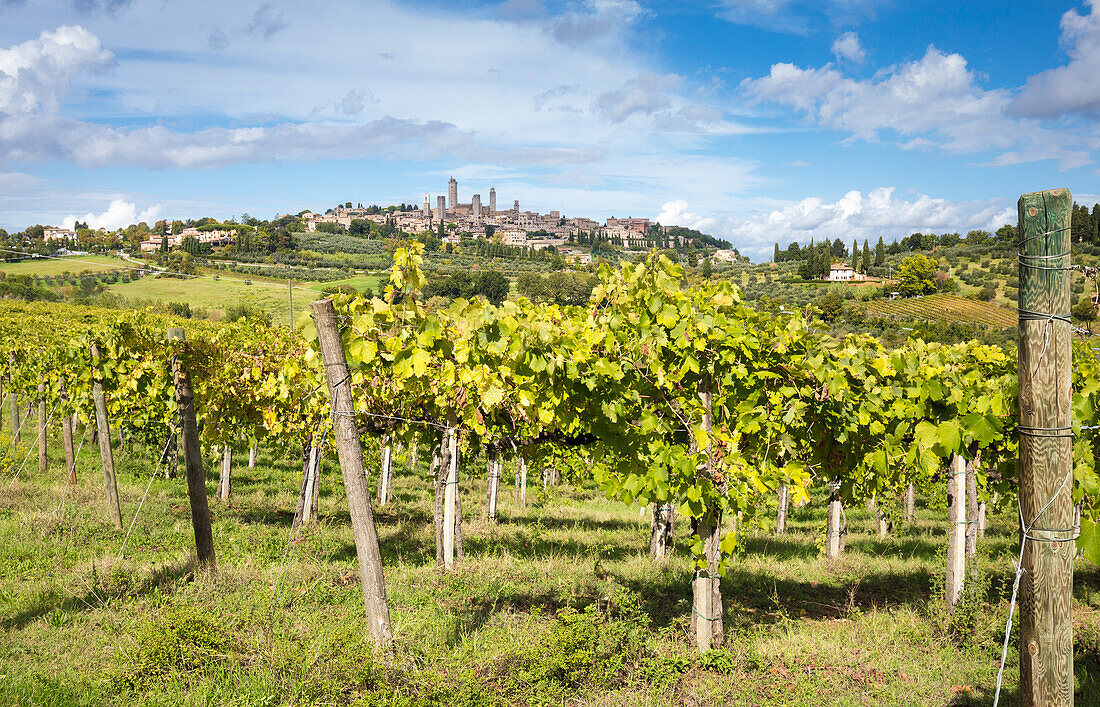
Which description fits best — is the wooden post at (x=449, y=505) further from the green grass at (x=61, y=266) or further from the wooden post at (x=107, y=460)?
the green grass at (x=61, y=266)

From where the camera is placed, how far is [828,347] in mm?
4699

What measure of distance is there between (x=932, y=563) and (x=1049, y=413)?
8102 millimetres

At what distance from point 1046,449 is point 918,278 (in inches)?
2983

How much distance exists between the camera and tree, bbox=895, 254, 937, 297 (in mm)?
66125

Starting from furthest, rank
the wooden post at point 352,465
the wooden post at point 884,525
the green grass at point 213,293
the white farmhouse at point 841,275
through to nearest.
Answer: the white farmhouse at point 841,275
the green grass at point 213,293
the wooden post at point 884,525
the wooden post at point 352,465

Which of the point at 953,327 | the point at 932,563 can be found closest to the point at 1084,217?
the point at 953,327

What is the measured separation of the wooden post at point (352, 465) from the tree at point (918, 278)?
74.7m

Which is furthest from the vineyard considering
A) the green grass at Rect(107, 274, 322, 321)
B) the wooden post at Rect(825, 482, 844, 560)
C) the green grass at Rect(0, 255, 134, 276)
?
the green grass at Rect(0, 255, 134, 276)

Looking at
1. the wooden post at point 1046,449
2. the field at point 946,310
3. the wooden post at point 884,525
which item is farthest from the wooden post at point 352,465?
the field at point 946,310

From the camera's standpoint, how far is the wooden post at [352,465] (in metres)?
3.53

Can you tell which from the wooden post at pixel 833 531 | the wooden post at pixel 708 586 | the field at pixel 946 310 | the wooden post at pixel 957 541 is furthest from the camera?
the field at pixel 946 310

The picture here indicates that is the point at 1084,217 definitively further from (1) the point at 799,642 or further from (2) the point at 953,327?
(1) the point at 799,642

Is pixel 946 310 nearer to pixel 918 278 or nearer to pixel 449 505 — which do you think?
pixel 918 278

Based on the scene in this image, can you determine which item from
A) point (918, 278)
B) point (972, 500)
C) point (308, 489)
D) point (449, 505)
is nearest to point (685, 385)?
point (449, 505)
